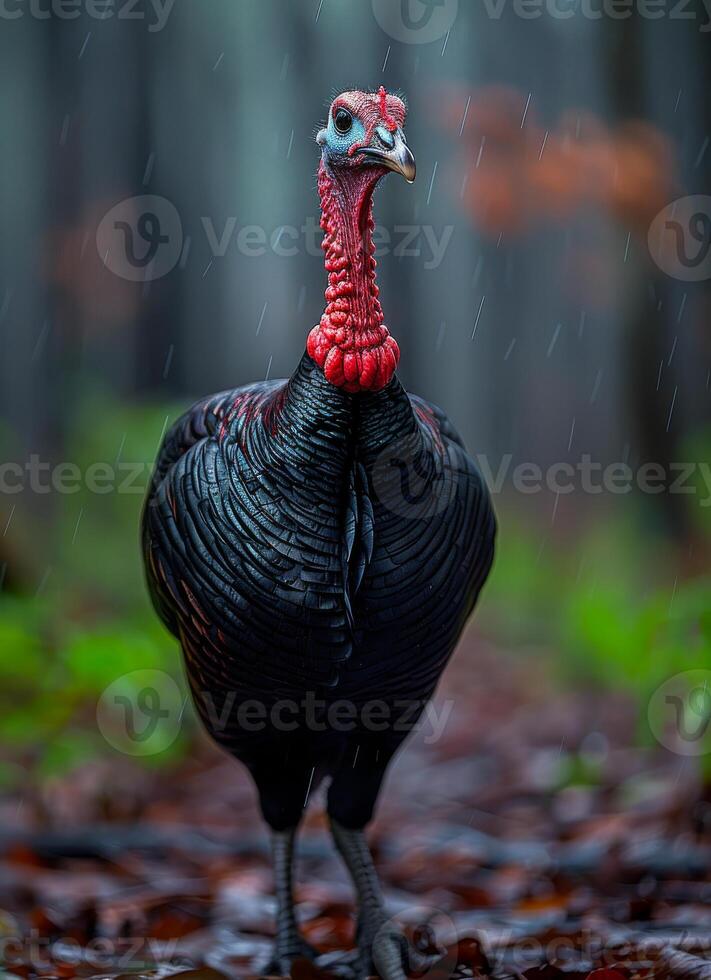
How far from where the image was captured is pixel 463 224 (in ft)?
29.8

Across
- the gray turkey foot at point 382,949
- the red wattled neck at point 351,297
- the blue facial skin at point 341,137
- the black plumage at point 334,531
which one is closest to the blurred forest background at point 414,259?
the gray turkey foot at point 382,949

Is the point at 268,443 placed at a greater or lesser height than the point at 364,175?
lesser

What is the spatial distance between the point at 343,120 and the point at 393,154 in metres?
0.20

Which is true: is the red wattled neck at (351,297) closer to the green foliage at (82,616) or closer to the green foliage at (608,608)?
the green foliage at (608,608)

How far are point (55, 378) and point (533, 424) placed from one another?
13.8 ft

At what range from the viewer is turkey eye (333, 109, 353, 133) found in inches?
102

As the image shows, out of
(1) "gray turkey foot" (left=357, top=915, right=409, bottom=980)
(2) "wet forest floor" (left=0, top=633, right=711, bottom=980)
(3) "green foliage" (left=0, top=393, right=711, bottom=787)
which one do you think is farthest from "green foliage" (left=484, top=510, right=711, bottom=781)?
(1) "gray turkey foot" (left=357, top=915, right=409, bottom=980)

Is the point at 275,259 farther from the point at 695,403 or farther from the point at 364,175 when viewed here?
the point at 364,175

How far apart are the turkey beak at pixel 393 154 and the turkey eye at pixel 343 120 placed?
0.08m

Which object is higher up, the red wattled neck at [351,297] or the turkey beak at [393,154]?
the turkey beak at [393,154]

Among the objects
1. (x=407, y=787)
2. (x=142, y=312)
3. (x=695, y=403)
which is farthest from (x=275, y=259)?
(x=407, y=787)

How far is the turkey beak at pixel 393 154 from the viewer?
2.46 metres

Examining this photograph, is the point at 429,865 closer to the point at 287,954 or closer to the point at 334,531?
the point at 287,954

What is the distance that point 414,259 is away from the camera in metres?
9.45
